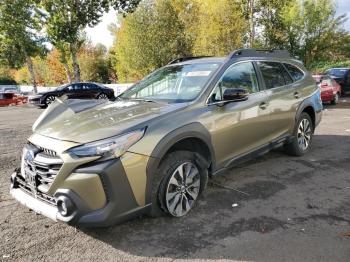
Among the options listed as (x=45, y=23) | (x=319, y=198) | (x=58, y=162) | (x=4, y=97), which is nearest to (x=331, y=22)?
(x=45, y=23)

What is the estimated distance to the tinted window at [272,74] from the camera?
5.45 meters

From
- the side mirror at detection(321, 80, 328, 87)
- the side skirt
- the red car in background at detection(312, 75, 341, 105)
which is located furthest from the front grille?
the side mirror at detection(321, 80, 328, 87)

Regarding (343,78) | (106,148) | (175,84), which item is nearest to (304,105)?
(175,84)

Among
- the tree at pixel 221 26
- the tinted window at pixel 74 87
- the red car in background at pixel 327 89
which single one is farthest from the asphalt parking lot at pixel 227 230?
→ the tree at pixel 221 26

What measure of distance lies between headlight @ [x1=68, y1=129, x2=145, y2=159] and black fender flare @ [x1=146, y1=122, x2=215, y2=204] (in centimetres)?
31

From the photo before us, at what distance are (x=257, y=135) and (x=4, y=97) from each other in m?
22.6

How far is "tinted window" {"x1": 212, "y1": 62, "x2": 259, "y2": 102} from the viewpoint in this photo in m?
4.52

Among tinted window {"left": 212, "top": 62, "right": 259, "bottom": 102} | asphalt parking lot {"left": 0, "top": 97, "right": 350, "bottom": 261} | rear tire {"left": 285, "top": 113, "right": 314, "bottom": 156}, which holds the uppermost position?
tinted window {"left": 212, "top": 62, "right": 259, "bottom": 102}

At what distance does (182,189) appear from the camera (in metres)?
4.01

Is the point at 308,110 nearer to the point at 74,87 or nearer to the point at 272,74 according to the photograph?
the point at 272,74

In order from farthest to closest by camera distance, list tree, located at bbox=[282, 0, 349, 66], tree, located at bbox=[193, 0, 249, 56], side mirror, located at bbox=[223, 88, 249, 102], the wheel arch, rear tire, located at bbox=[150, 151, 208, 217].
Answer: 1. tree, located at bbox=[282, 0, 349, 66]
2. tree, located at bbox=[193, 0, 249, 56]
3. the wheel arch
4. side mirror, located at bbox=[223, 88, 249, 102]
5. rear tire, located at bbox=[150, 151, 208, 217]

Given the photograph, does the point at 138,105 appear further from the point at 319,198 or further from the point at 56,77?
the point at 56,77

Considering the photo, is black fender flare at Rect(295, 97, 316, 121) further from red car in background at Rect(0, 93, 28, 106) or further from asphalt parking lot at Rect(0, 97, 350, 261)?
red car in background at Rect(0, 93, 28, 106)

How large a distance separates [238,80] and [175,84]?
0.84 m
